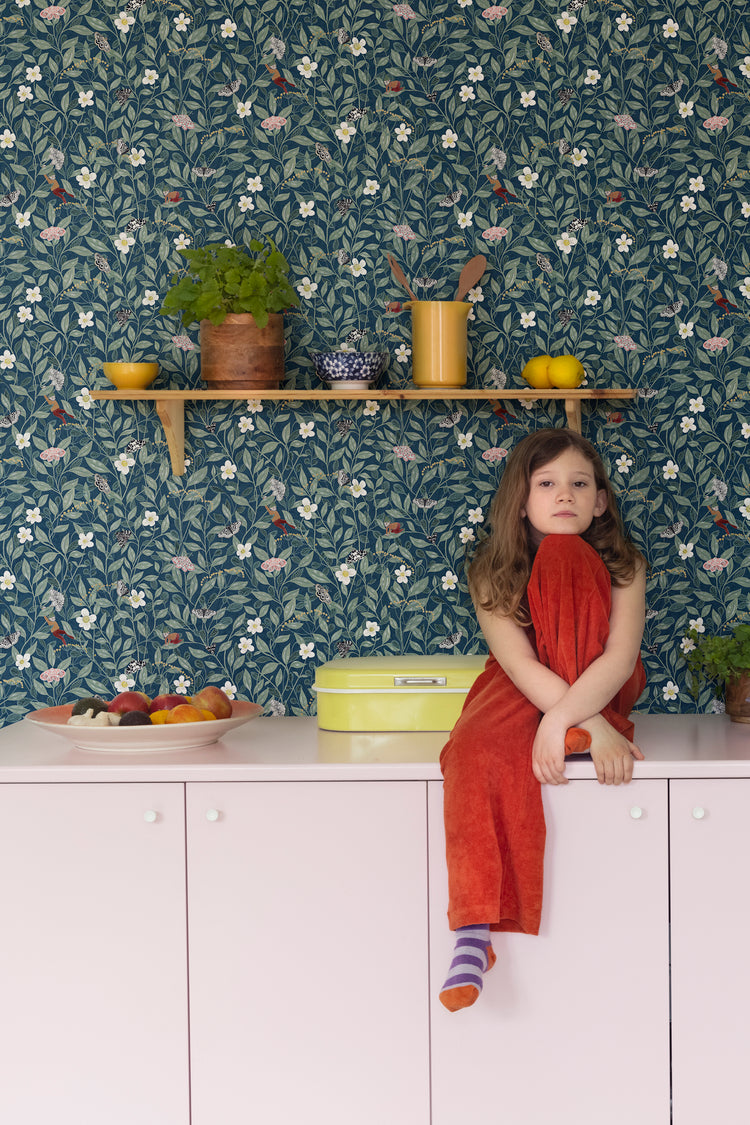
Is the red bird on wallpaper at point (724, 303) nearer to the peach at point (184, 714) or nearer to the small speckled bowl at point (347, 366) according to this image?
the small speckled bowl at point (347, 366)

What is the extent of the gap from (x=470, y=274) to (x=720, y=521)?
0.76 metres

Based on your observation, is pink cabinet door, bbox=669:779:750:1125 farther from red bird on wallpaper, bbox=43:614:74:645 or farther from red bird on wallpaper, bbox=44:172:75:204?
red bird on wallpaper, bbox=44:172:75:204

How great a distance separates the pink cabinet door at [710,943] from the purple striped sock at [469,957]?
336 millimetres

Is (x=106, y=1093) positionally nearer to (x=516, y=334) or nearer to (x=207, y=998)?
(x=207, y=998)

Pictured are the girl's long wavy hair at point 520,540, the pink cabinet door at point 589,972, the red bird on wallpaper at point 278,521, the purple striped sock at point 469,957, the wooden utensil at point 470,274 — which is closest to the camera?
the purple striped sock at point 469,957

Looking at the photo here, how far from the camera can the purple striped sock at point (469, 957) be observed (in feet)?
5.61

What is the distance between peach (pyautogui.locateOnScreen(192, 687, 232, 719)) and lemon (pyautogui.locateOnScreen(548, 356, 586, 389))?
3.00 ft

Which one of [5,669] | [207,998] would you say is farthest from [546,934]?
[5,669]

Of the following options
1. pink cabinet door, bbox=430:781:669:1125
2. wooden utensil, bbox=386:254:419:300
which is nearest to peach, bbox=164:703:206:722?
pink cabinet door, bbox=430:781:669:1125

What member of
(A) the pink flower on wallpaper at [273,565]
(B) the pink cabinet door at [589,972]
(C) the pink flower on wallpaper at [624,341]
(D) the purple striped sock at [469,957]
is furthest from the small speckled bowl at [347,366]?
(D) the purple striped sock at [469,957]

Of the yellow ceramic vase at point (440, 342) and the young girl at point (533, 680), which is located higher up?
the yellow ceramic vase at point (440, 342)

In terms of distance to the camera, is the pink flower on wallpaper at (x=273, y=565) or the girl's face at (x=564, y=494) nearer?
the girl's face at (x=564, y=494)

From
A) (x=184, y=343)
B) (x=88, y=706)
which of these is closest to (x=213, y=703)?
(x=88, y=706)

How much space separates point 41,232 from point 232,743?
1.19 metres
